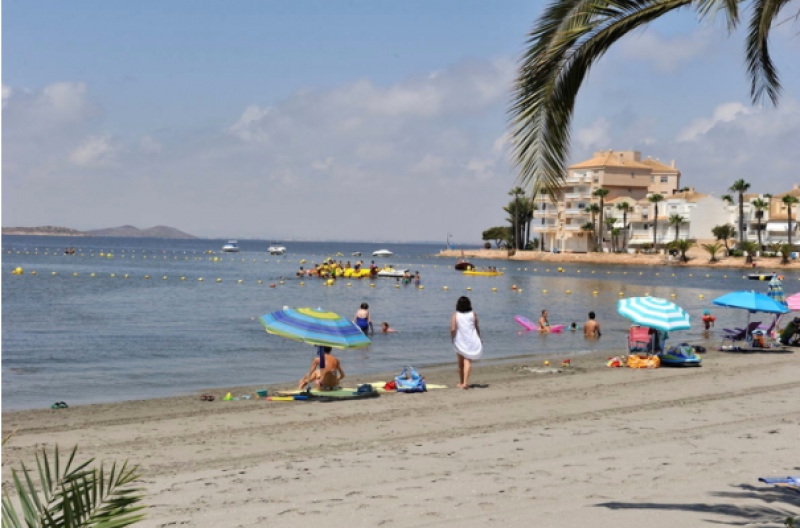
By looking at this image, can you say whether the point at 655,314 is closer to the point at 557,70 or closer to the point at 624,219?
the point at 557,70

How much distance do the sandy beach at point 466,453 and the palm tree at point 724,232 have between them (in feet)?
316

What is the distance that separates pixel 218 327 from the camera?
1222 inches

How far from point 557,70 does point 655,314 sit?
11241 millimetres

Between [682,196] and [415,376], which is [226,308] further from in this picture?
[682,196]

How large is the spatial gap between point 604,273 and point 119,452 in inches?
3027

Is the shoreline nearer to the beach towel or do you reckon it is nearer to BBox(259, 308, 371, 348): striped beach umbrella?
the beach towel

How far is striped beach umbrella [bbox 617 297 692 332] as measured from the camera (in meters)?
17.2

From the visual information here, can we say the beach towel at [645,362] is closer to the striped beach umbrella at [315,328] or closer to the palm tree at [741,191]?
the striped beach umbrella at [315,328]

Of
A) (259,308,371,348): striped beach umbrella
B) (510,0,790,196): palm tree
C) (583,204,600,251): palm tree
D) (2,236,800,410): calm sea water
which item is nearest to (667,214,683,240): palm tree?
(583,204,600,251): palm tree

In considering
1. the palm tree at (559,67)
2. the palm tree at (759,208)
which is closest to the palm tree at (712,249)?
the palm tree at (759,208)

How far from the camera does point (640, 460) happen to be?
29.0 ft

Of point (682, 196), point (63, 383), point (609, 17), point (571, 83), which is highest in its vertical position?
point (682, 196)

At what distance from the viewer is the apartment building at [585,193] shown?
115938 mm

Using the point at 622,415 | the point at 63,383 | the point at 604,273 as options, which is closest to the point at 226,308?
the point at 63,383
